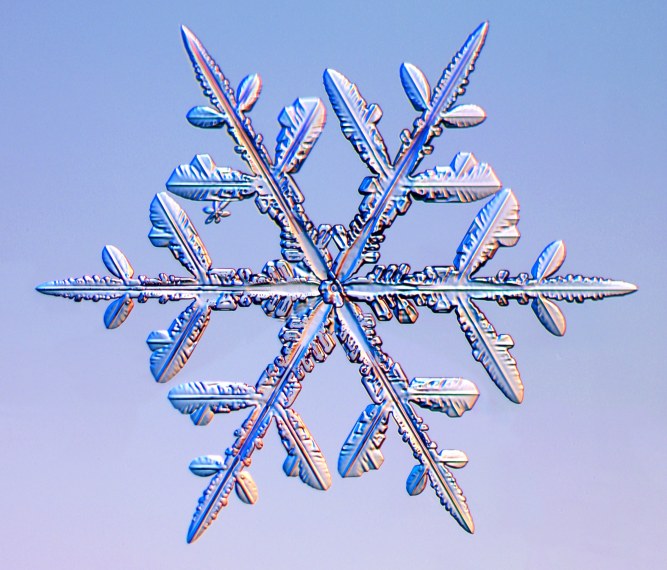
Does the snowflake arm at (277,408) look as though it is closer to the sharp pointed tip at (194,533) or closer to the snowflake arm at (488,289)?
the sharp pointed tip at (194,533)

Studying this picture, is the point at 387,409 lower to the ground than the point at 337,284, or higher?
lower

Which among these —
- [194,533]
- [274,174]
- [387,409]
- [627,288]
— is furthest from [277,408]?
[627,288]

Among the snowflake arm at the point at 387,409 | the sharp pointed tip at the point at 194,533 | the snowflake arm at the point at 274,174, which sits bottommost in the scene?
the sharp pointed tip at the point at 194,533

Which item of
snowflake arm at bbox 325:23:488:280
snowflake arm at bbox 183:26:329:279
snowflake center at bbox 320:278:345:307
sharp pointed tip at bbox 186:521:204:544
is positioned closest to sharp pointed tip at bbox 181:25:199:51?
snowflake arm at bbox 183:26:329:279

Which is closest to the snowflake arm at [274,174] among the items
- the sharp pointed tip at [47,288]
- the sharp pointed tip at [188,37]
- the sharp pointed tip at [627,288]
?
the sharp pointed tip at [188,37]

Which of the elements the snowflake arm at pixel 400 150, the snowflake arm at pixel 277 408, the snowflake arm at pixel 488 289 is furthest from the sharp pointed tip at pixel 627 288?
the snowflake arm at pixel 277 408

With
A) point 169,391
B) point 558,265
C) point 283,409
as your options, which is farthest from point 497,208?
point 169,391

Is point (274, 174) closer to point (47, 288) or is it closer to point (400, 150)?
point (400, 150)

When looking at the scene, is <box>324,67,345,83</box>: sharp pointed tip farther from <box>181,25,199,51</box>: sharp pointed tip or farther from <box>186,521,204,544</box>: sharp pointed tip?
<box>186,521,204,544</box>: sharp pointed tip

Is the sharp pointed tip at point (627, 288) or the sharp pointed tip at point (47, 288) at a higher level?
the sharp pointed tip at point (47, 288)

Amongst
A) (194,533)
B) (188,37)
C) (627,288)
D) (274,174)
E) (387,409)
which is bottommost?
(194,533)
